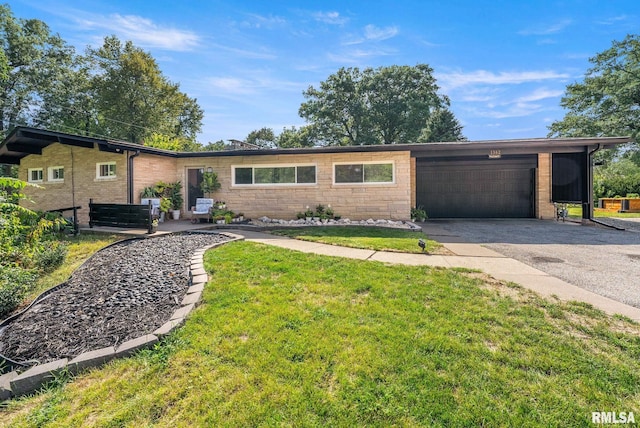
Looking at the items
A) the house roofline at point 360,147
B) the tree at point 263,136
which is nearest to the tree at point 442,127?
the house roofline at point 360,147

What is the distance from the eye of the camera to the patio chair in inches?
396

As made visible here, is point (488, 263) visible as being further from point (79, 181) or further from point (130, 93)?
point (130, 93)

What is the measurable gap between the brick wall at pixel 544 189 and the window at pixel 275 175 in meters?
9.14

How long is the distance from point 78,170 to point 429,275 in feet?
42.5

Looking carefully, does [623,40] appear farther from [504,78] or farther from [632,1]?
[632,1]

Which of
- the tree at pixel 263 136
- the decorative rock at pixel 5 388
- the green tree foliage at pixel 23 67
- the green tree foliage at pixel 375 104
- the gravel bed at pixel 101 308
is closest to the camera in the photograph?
the decorative rock at pixel 5 388

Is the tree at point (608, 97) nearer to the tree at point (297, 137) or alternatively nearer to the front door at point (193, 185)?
the tree at point (297, 137)

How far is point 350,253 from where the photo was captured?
5.51m

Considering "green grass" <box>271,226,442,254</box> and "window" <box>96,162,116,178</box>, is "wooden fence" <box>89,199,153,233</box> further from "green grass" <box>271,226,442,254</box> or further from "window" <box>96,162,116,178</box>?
"green grass" <box>271,226,442,254</box>

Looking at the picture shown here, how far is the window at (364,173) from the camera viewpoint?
1036cm

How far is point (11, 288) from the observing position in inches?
158

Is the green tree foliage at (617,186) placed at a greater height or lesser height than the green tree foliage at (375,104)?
lesser

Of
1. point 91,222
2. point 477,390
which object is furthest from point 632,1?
point 91,222

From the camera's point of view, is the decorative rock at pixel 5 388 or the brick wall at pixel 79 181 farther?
the brick wall at pixel 79 181
